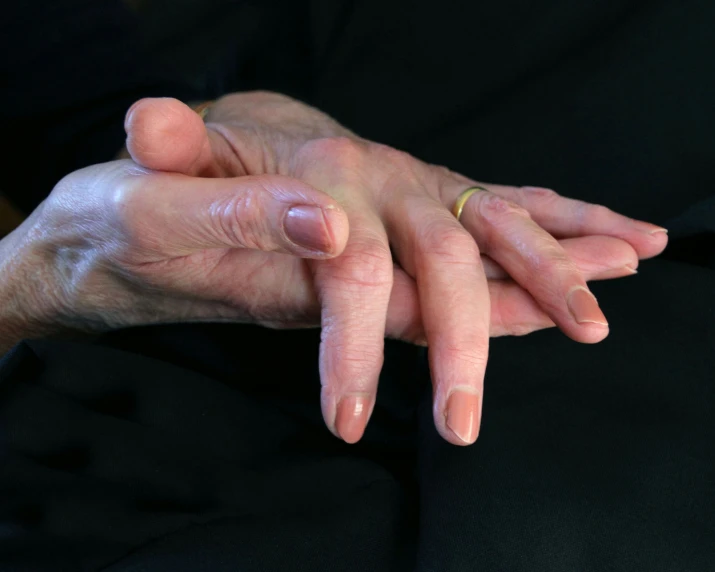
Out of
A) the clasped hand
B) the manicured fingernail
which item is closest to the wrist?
the clasped hand

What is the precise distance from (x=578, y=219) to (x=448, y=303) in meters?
0.31

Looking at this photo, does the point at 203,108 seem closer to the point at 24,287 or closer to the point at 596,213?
the point at 24,287

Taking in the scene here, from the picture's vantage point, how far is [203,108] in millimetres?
1062

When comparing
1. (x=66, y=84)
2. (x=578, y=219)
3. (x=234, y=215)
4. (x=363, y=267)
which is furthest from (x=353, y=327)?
(x=66, y=84)

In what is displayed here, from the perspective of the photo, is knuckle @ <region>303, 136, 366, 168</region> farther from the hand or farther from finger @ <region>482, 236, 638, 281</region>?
finger @ <region>482, 236, 638, 281</region>

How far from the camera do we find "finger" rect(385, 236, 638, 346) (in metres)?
0.76

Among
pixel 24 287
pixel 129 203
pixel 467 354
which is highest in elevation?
pixel 129 203

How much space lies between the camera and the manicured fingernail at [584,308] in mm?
657

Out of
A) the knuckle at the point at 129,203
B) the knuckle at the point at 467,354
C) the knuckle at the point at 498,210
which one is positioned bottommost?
the knuckle at the point at 467,354

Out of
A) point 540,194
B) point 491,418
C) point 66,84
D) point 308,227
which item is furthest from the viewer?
point 66,84

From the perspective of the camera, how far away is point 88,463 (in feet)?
1.86

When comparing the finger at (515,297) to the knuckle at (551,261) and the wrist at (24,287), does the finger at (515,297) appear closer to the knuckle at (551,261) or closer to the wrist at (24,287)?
the knuckle at (551,261)

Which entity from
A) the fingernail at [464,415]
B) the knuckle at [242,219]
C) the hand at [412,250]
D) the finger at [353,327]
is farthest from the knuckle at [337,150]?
the fingernail at [464,415]

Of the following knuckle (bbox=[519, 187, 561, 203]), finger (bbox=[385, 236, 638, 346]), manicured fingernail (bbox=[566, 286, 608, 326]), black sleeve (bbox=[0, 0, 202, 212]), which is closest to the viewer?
manicured fingernail (bbox=[566, 286, 608, 326])
